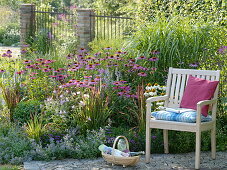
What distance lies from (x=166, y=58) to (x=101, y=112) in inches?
60.4

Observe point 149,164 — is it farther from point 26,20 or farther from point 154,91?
point 26,20

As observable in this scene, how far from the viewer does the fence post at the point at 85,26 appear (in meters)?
10.4

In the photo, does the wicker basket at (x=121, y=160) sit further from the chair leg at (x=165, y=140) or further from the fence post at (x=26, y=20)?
the fence post at (x=26, y=20)

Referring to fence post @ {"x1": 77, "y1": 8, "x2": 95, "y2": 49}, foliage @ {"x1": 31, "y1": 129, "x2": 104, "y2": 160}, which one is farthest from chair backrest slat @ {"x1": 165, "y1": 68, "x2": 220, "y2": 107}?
fence post @ {"x1": 77, "y1": 8, "x2": 95, "y2": 49}

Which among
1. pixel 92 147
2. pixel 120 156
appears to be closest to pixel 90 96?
pixel 92 147

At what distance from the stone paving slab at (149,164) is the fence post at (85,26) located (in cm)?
572

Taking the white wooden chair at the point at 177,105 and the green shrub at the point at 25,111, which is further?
the green shrub at the point at 25,111

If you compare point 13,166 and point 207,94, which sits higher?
point 207,94

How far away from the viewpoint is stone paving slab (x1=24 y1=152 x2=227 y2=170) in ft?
15.7

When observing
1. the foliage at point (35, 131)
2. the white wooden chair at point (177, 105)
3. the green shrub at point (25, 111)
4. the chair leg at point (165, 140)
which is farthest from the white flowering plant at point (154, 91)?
the green shrub at point (25, 111)

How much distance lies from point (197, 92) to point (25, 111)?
7.63ft

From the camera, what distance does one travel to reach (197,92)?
5098 millimetres

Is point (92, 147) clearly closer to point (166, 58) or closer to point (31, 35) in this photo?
point (166, 58)

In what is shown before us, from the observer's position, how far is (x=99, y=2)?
18047 millimetres
